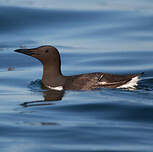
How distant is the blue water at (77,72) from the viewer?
8.37m

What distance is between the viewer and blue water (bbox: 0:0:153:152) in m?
8.37

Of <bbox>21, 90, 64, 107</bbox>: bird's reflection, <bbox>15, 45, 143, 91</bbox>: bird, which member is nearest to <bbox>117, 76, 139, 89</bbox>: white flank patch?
<bbox>15, 45, 143, 91</bbox>: bird

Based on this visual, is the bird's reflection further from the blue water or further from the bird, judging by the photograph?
the bird

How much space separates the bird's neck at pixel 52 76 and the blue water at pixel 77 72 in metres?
0.23

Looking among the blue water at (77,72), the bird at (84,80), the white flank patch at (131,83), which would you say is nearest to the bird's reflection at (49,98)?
the blue water at (77,72)

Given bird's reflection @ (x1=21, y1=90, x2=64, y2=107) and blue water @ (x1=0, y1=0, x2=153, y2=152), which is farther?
bird's reflection @ (x1=21, y1=90, x2=64, y2=107)

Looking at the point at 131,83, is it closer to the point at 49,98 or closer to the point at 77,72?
the point at 49,98

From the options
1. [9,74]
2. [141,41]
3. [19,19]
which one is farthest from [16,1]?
[9,74]

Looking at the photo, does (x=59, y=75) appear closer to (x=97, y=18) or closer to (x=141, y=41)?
(x=141, y=41)

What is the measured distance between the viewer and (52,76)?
12.2m

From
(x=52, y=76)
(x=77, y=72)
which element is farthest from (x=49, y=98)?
(x=77, y=72)

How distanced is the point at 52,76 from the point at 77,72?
1349 mm

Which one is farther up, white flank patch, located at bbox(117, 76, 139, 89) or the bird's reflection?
white flank patch, located at bbox(117, 76, 139, 89)

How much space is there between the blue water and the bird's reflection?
2 cm
